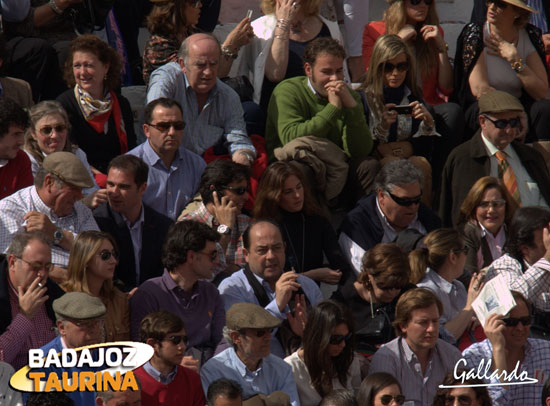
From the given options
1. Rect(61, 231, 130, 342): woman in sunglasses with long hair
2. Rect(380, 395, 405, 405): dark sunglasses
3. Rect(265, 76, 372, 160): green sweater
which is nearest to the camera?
Rect(380, 395, 405, 405): dark sunglasses

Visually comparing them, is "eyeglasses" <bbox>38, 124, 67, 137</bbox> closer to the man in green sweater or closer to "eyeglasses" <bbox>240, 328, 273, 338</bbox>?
the man in green sweater

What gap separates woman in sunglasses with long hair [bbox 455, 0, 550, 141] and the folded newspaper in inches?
109

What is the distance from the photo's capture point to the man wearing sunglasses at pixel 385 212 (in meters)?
9.27

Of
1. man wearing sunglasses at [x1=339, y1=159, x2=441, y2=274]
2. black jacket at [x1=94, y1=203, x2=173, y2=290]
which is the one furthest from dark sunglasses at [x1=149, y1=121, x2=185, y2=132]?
man wearing sunglasses at [x1=339, y1=159, x2=441, y2=274]

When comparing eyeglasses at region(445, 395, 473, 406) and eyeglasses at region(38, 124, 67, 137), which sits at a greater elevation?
eyeglasses at region(38, 124, 67, 137)

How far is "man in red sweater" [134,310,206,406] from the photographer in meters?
7.36

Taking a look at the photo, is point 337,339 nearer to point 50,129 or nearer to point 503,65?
point 50,129

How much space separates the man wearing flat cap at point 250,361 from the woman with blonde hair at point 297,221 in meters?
1.36

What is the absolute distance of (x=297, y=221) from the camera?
29.9 feet

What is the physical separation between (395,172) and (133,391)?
307cm

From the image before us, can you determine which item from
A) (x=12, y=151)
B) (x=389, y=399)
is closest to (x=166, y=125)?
(x=12, y=151)

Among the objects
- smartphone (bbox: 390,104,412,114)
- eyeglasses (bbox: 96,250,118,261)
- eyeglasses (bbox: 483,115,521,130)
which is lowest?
eyeglasses (bbox: 96,250,118,261)

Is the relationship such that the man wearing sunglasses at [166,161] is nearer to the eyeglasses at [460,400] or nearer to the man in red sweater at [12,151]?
the man in red sweater at [12,151]
